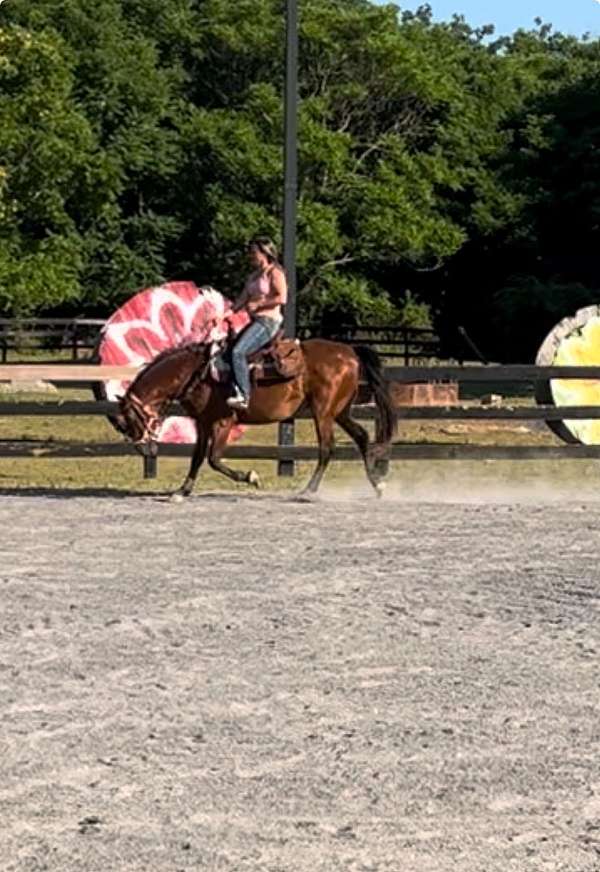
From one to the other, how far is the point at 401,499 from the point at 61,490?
3.05 metres

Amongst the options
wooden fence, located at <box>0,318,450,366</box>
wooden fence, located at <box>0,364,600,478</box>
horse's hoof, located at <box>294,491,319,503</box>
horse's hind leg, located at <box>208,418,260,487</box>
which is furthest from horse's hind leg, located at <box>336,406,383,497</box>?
wooden fence, located at <box>0,318,450,366</box>

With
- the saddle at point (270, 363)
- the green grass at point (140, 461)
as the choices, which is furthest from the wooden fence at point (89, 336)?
the saddle at point (270, 363)

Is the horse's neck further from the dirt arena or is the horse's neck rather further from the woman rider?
the dirt arena

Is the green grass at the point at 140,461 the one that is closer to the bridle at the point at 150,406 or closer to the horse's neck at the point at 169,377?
the bridle at the point at 150,406

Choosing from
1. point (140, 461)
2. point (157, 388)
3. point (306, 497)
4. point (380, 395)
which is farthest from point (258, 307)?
point (140, 461)

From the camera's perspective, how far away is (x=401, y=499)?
45.7ft

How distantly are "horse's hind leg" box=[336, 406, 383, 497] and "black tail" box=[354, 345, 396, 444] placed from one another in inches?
5.5

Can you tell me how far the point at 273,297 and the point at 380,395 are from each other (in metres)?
1.49

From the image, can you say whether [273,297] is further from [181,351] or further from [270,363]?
[181,351]

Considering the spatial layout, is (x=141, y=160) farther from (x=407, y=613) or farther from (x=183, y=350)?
(x=407, y=613)

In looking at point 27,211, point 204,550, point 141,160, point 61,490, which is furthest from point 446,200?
point 204,550

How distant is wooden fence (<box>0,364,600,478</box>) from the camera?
15.2 meters

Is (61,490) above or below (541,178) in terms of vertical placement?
below

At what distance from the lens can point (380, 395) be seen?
46.8ft
